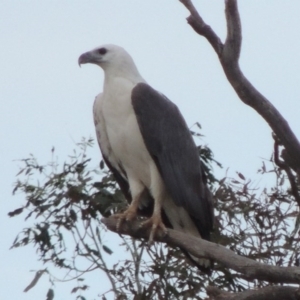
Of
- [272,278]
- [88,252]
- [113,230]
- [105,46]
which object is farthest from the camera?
[88,252]

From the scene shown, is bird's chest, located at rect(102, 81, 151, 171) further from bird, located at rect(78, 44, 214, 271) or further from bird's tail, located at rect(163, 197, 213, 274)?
bird's tail, located at rect(163, 197, 213, 274)

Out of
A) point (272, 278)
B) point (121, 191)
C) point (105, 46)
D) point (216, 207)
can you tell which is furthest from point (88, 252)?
point (272, 278)

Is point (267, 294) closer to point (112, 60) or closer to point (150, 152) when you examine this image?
point (150, 152)

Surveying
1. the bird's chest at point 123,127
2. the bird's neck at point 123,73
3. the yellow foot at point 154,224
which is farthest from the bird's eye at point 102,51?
the yellow foot at point 154,224

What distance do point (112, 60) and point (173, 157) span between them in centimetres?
79

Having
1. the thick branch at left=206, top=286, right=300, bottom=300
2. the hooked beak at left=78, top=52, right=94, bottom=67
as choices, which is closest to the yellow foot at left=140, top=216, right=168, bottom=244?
the thick branch at left=206, top=286, right=300, bottom=300

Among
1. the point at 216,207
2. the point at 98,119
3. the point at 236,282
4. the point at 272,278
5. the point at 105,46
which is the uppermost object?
the point at 105,46

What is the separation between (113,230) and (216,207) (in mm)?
931

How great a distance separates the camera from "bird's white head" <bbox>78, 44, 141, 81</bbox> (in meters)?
6.90

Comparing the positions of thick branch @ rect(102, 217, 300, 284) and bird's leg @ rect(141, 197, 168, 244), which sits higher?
bird's leg @ rect(141, 197, 168, 244)

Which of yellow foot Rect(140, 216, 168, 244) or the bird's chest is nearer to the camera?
yellow foot Rect(140, 216, 168, 244)

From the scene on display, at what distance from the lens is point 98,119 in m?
6.80

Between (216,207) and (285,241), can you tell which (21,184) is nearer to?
(216,207)

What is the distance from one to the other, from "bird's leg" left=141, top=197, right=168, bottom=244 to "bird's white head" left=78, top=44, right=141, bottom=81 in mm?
878
